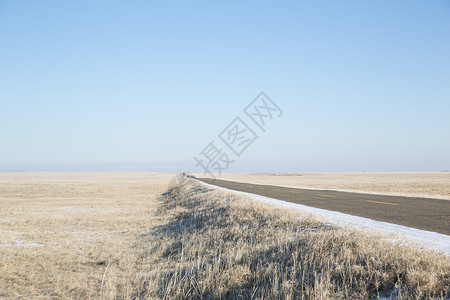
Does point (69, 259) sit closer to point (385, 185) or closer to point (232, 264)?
point (232, 264)

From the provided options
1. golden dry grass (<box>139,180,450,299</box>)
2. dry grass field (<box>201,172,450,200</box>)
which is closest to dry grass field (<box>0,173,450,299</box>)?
golden dry grass (<box>139,180,450,299</box>)

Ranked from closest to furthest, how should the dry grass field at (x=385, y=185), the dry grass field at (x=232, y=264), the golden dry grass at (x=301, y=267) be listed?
the golden dry grass at (x=301, y=267), the dry grass field at (x=232, y=264), the dry grass field at (x=385, y=185)

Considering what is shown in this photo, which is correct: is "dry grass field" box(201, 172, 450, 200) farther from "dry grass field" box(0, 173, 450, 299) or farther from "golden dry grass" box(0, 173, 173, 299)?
"golden dry grass" box(0, 173, 173, 299)

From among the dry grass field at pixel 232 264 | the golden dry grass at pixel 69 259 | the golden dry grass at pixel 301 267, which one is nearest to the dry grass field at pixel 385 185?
the dry grass field at pixel 232 264

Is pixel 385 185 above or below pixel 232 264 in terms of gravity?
below

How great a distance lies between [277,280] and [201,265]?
9.24 feet

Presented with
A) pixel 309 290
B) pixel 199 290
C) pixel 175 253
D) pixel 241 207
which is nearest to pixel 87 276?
pixel 175 253

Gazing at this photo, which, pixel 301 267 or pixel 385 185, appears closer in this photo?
pixel 301 267

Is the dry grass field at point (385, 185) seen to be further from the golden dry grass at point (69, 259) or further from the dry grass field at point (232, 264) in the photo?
the golden dry grass at point (69, 259)

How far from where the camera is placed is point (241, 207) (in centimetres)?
1336

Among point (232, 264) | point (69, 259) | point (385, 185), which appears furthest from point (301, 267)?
point (385, 185)

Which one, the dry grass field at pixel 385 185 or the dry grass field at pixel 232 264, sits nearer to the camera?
the dry grass field at pixel 232 264

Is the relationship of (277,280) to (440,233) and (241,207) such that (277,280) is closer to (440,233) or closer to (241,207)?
(440,233)

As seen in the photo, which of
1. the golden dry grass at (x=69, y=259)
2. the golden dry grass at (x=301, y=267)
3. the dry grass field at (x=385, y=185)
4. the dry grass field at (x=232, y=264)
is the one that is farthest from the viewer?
the dry grass field at (x=385, y=185)
